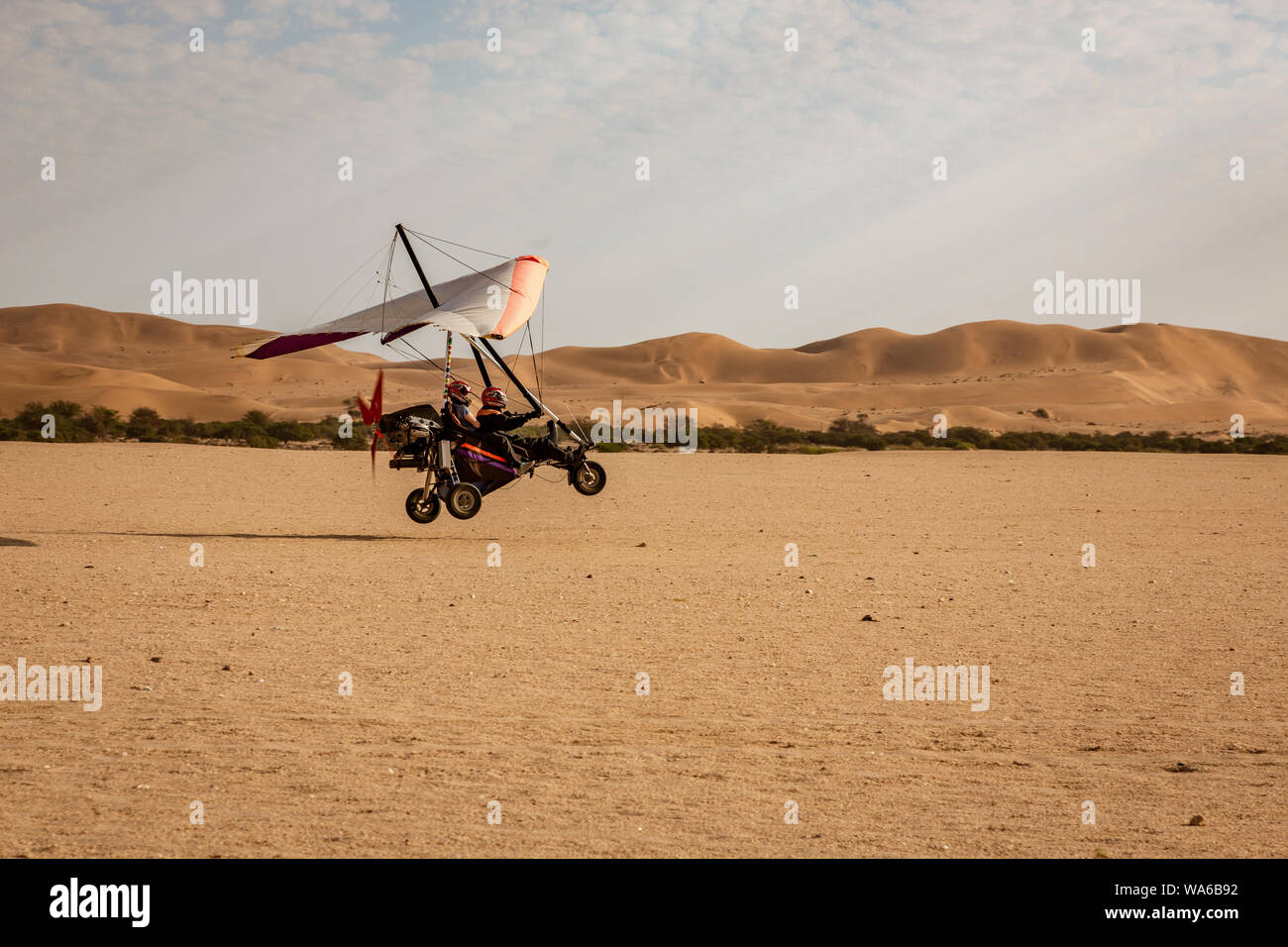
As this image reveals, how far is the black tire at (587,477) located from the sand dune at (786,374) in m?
47.9

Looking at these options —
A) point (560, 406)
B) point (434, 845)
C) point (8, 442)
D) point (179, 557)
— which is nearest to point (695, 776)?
point (434, 845)

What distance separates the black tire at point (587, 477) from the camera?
53.3ft

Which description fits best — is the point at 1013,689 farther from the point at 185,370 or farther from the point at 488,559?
the point at 185,370

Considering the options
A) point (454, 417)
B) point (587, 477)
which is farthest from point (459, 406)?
point (587, 477)

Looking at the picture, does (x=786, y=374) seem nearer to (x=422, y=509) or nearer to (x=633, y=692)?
(x=422, y=509)

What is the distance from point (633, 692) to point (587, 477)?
8954 mm

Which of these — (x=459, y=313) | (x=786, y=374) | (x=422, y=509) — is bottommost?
(x=422, y=509)

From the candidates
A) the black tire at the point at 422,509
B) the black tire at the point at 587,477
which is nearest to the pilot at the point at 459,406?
the black tire at the point at 422,509

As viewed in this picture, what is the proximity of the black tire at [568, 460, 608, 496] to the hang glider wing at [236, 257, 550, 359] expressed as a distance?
7.64ft

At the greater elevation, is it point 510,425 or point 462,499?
point 510,425

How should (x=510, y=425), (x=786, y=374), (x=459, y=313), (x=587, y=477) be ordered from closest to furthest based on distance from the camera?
1. (x=459, y=313)
2. (x=510, y=425)
3. (x=587, y=477)
4. (x=786, y=374)

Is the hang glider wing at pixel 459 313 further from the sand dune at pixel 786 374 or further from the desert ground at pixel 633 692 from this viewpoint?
the sand dune at pixel 786 374

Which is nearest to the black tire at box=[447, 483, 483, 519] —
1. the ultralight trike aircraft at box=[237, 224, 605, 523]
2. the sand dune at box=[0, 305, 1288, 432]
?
the ultralight trike aircraft at box=[237, 224, 605, 523]

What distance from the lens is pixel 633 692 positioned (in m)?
7.56
